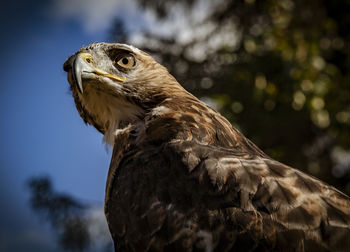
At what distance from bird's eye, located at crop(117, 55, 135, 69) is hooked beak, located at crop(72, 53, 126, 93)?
0.11 metres

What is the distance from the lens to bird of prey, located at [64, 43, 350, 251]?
1.95m

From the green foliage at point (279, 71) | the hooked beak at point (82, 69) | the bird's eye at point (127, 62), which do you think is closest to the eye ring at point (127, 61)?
the bird's eye at point (127, 62)

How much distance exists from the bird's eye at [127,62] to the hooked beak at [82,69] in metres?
0.11

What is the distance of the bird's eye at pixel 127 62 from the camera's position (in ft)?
9.45

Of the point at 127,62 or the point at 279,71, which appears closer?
the point at 127,62

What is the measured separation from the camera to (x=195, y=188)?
7.00 feet

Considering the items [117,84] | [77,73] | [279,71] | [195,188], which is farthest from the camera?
[279,71]

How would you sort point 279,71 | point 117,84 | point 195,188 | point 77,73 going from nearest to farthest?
point 195,188 → point 77,73 → point 117,84 → point 279,71

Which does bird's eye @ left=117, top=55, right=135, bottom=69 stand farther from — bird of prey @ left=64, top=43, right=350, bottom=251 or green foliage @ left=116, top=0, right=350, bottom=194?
green foliage @ left=116, top=0, right=350, bottom=194

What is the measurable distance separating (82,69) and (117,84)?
25 centimetres

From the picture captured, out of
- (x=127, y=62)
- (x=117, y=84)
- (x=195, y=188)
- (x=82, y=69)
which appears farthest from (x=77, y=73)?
(x=195, y=188)

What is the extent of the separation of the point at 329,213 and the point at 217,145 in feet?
2.43

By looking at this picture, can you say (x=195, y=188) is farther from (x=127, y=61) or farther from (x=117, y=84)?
(x=127, y=61)

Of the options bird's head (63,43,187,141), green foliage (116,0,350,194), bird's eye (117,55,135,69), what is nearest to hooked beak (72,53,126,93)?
bird's head (63,43,187,141)
